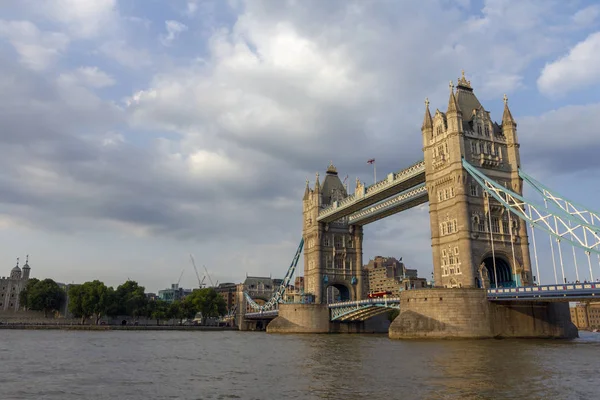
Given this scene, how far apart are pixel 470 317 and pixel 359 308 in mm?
26164

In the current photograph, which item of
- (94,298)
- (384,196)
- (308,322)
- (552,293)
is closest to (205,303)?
(94,298)

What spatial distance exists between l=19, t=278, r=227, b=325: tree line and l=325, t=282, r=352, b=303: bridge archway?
4031cm

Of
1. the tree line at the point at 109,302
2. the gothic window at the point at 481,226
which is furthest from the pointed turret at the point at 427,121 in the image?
the tree line at the point at 109,302

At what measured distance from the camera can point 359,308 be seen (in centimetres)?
7612

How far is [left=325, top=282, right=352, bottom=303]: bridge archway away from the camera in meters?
98.0

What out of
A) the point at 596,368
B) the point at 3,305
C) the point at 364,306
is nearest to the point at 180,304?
the point at 3,305

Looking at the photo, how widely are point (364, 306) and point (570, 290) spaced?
34244 millimetres

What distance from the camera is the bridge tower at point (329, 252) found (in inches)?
3809

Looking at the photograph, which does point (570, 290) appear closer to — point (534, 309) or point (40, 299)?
point (534, 309)

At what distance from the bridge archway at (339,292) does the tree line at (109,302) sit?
40.3m

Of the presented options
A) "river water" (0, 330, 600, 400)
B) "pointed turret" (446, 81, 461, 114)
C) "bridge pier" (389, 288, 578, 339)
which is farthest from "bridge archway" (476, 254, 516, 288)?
"river water" (0, 330, 600, 400)

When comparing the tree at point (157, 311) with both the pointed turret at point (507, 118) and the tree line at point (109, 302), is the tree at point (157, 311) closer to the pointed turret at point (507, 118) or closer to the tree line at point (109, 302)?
the tree line at point (109, 302)

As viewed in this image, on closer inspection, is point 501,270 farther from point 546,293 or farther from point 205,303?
point 205,303

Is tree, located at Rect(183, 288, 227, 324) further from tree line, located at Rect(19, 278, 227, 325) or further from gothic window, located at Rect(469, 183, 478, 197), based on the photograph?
gothic window, located at Rect(469, 183, 478, 197)
